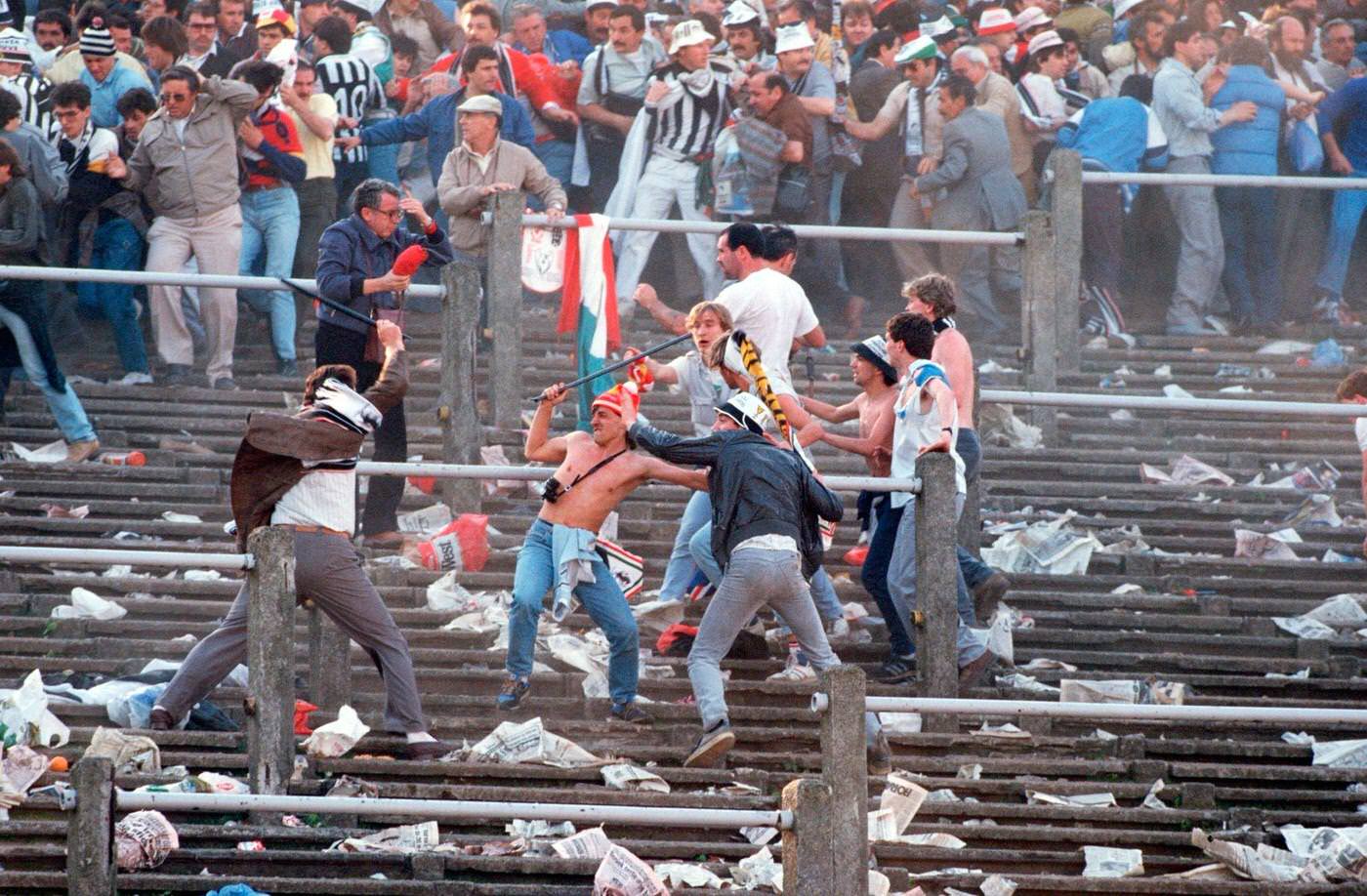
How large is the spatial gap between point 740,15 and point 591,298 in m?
3.34

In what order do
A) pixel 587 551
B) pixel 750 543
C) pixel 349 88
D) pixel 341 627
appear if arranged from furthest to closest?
pixel 349 88, pixel 587 551, pixel 341 627, pixel 750 543

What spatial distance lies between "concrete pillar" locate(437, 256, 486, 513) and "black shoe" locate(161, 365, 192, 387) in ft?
6.97

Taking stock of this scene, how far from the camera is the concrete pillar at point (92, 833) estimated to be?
770 centimetres

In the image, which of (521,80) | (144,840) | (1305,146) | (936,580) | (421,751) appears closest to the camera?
(144,840)

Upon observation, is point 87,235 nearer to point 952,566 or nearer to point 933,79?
point 933,79

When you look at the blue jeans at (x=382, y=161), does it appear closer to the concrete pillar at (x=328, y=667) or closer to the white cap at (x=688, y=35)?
the white cap at (x=688, y=35)

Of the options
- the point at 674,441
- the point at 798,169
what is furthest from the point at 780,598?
the point at 798,169

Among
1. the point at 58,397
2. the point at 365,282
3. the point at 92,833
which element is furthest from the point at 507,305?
the point at 92,833

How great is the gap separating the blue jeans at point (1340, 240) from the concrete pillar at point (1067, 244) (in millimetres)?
2432

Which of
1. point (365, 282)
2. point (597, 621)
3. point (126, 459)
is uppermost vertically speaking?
point (365, 282)

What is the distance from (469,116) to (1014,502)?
13.2 ft

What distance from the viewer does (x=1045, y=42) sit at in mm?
15727

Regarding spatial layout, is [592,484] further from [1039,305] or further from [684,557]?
[1039,305]

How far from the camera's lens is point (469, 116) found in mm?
13383
